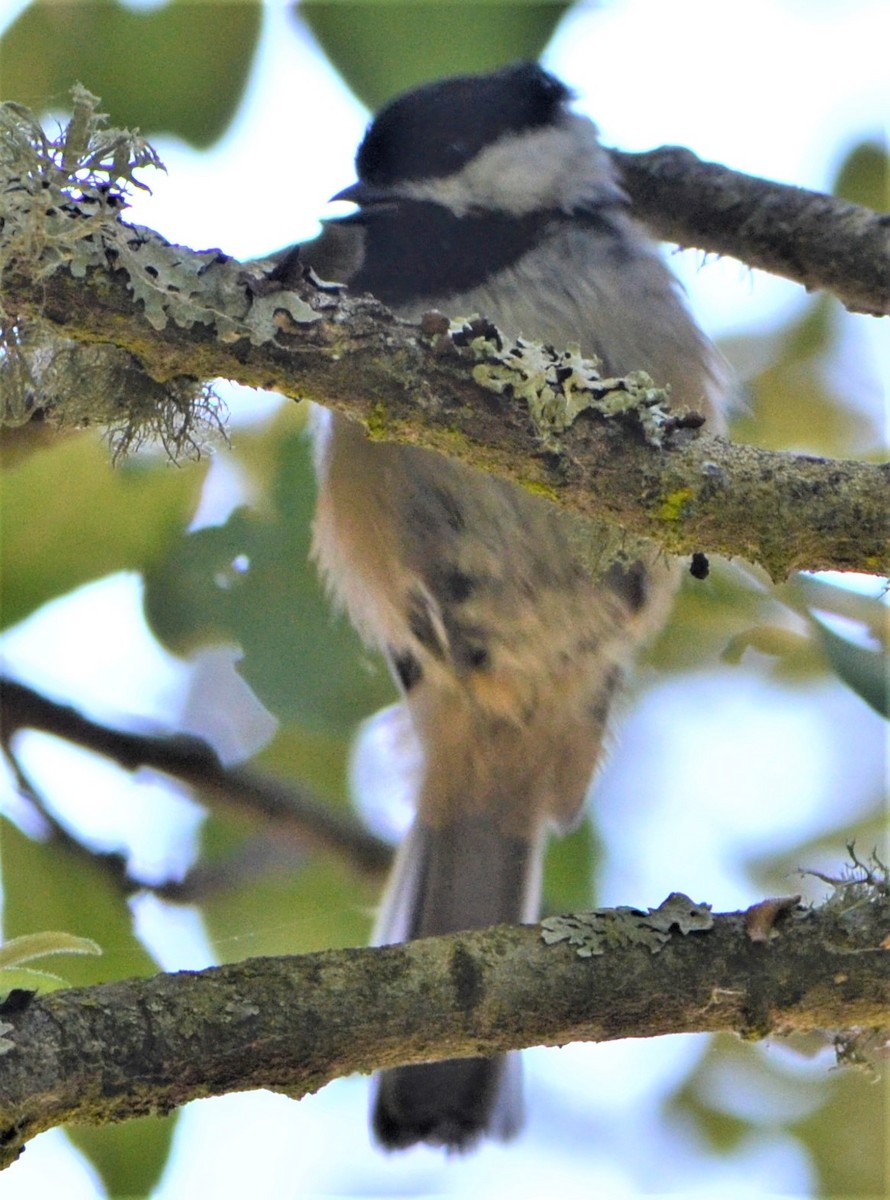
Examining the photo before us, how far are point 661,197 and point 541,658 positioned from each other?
0.71 metres

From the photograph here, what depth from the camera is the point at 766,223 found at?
1.91 m

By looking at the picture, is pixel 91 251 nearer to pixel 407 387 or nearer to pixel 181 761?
pixel 407 387

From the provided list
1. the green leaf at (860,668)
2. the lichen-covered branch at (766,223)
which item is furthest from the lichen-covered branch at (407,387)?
the lichen-covered branch at (766,223)

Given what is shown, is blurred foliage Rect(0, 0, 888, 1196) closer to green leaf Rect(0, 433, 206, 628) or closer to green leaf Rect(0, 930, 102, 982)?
green leaf Rect(0, 433, 206, 628)

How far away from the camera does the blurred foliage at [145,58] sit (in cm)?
181

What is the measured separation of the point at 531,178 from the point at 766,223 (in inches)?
13.0

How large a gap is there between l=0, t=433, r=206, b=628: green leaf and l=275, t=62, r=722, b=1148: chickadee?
24 cm

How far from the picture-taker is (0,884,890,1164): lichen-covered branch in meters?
0.97

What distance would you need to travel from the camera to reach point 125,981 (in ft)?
3.41

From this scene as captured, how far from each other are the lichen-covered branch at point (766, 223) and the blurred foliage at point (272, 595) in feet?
0.89

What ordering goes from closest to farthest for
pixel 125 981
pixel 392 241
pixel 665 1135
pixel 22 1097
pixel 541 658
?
1. pixel 22 1097
2. pixel 125 981
3. pixel 392 241
4. pixel 541 658
5. pixel 665 1135

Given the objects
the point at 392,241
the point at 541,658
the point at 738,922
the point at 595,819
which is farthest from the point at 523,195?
the point at 738,922

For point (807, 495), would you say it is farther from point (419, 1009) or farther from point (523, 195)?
point (523, 195)

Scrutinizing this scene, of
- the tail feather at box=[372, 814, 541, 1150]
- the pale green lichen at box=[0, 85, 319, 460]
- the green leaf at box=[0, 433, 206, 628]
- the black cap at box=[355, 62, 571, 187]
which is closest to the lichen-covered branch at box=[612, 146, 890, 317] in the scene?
the black cap at box=[355, 62, 571, 187]
